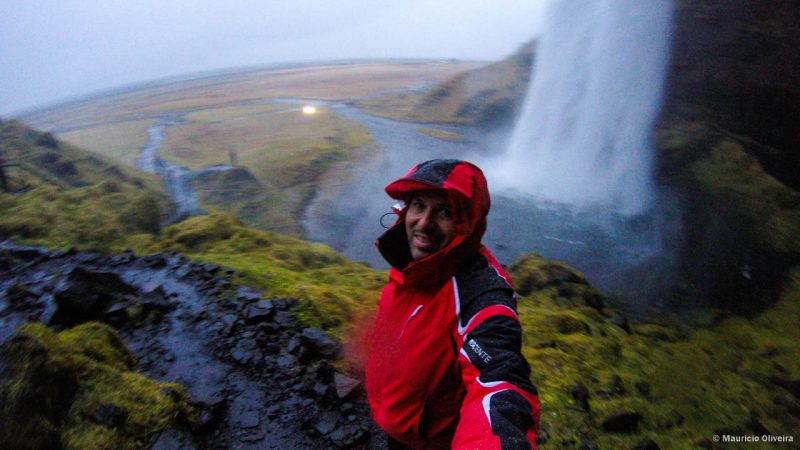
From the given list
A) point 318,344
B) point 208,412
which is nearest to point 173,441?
point 208,412

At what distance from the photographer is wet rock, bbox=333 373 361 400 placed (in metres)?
4.86

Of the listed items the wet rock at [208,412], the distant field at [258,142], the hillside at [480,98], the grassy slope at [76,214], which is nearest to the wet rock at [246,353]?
the wet rock at [208,412]

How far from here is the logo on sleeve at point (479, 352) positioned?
91.0 inches

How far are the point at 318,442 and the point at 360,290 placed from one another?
470 centimetres

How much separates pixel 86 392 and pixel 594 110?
95.2ft

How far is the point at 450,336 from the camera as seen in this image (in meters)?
2.60

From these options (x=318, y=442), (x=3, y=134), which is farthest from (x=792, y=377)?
(x=3, y=134)

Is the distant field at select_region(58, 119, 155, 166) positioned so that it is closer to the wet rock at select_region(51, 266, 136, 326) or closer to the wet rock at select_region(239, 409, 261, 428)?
the wet rock at select_region(51, 266, 136, 326)

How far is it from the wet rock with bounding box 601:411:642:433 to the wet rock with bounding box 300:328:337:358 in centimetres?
386

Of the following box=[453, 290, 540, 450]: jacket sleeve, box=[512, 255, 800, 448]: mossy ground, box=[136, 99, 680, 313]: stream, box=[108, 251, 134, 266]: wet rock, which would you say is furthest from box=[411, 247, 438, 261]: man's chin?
box=[136, 99, 680, 313]: stream

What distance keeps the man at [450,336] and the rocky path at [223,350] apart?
198 centimetres

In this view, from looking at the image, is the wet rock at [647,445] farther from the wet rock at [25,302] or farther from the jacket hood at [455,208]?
the wet rock at [25,302]

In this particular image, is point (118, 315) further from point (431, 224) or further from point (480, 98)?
point (480, 98)

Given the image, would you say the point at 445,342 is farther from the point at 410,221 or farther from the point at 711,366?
the point at 711,366
